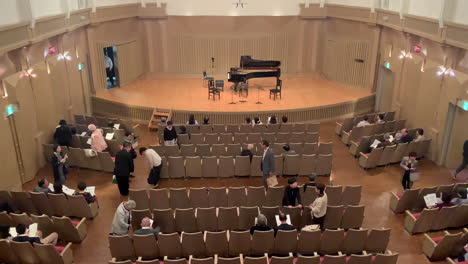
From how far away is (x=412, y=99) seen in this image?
13359 mm

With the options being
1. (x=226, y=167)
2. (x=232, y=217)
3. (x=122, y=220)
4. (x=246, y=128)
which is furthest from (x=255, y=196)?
(x=246, y=128)

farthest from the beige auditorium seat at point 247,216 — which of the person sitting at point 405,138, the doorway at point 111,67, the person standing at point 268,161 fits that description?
the doorway at point 111,67

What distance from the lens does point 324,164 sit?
10539mm

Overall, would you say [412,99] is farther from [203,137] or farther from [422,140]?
[203,137]

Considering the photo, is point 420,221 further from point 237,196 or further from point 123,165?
point 123,165

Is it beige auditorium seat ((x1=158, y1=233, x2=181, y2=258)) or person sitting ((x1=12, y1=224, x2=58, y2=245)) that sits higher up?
person sitting ((x1=12, y1=224, x2=58, y2=245))

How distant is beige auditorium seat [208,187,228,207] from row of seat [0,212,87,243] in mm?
2693

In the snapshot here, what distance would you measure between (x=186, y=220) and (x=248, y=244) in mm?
1405

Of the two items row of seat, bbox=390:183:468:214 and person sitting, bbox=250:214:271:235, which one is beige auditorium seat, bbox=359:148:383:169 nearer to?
row of seat, bbox=390:183:468:214

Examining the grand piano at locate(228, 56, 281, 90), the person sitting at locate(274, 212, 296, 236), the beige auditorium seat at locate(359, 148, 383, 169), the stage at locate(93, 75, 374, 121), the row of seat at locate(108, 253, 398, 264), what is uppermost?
the grand piano at locate(228, 56, 281, 90)

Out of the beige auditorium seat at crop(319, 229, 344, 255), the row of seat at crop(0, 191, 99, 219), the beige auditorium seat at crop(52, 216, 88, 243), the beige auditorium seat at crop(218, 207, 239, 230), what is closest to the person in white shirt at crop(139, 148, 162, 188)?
the row of seat at crop(0, 191, 99, 219)

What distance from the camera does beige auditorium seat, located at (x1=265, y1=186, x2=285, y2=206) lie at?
8438 mm

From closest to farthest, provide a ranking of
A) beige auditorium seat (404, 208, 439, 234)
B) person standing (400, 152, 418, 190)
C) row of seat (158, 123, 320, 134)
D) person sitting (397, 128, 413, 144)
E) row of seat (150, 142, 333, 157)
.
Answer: beige auditorium seat (404, 208, 439, 234), person standing (400, 152, 418, 190), row of seat (150, 142, 333, 157), person sitting (397, 128, 413, 144), row of seat (158, 123, 320, 134)

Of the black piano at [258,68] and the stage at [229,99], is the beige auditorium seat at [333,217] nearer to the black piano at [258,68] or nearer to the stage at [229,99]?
the stage at [229,99]
